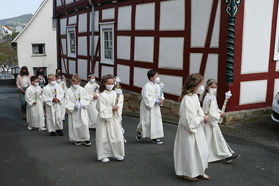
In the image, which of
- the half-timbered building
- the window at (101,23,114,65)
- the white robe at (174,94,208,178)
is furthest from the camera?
the window at (101,23,114,65)

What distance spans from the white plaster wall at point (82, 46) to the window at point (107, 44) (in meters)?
1.94

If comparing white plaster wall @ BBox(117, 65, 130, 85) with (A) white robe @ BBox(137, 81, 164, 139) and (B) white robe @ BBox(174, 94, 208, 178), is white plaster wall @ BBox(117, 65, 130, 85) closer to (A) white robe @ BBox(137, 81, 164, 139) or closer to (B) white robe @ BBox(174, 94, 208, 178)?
(A) white robe @ BBox(137, 81, 164, 139)

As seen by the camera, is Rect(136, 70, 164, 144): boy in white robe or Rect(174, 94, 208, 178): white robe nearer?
Rect(174, 94, 208, 178): white robe

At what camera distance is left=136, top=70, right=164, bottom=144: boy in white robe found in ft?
24.6

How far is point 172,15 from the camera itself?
10.5 metres

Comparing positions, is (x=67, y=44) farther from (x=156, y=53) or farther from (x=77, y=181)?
(x=77, y=181)

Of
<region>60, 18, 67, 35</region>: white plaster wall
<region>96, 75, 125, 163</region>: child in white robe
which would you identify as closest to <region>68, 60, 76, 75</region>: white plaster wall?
<region>60, 18, 67, 35</region>: white plaster wall

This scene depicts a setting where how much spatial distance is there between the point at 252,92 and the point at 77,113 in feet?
16.4

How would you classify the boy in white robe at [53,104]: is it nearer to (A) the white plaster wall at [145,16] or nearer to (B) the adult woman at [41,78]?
(B) the adult woman at [41,78]

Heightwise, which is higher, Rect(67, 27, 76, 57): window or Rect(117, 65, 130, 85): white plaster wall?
Rect(67, 27, 76, 57): window

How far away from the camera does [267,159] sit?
20.9 ft

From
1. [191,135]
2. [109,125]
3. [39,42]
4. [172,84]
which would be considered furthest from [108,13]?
[39,42]

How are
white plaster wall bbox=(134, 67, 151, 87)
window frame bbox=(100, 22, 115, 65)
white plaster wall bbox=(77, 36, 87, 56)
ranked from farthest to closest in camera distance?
white plaster wall bbox=(77, 36, 87, 56)
window frame bbox=(100, 22, 115, 65)
white plaster wall bbox=(134, 67, 151, 87)

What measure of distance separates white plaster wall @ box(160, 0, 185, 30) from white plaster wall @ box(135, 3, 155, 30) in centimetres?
55
